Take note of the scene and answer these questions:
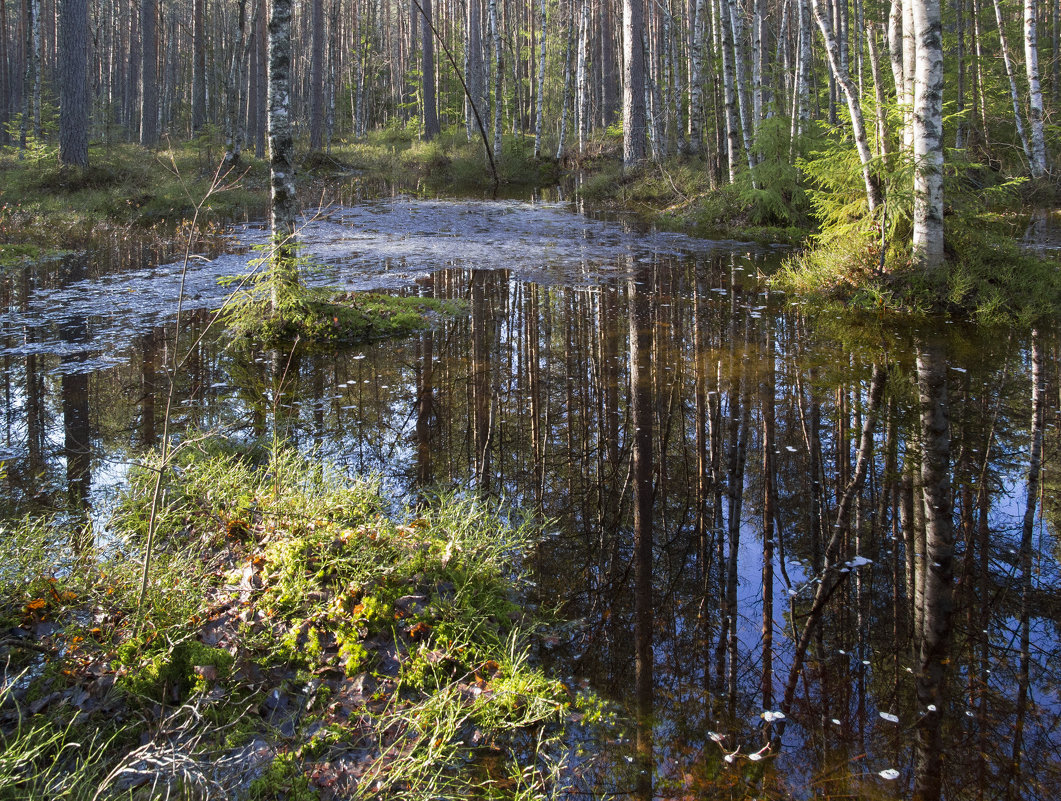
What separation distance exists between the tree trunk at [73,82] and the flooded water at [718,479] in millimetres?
13273

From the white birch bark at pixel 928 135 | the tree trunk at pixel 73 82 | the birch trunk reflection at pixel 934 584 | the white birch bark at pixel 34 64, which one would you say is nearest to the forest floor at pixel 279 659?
the birch trunk reflection at pixel 934 584

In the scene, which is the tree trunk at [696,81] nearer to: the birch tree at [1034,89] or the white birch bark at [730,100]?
the white birch bark at [730,100]

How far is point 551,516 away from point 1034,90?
22134mm

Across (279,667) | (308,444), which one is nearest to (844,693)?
(279,667)

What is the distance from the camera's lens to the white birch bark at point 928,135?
8.09m

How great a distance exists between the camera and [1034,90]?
1955cm

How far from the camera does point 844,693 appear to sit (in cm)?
297

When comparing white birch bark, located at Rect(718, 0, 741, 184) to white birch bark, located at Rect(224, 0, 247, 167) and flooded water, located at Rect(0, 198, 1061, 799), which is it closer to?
flooded water, located at Rect(0, 198, 1061, 799)

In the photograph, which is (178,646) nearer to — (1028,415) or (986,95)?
(1028,415)

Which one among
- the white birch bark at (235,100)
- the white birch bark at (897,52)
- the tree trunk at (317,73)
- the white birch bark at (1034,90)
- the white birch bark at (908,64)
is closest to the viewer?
the white birch bark at (908,64)

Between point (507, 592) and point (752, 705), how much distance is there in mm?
1282

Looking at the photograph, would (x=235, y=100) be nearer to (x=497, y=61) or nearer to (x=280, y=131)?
(x=497, y=61)

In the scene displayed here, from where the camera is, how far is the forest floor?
241cm

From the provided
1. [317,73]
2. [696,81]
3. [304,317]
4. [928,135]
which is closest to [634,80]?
[696,81]
